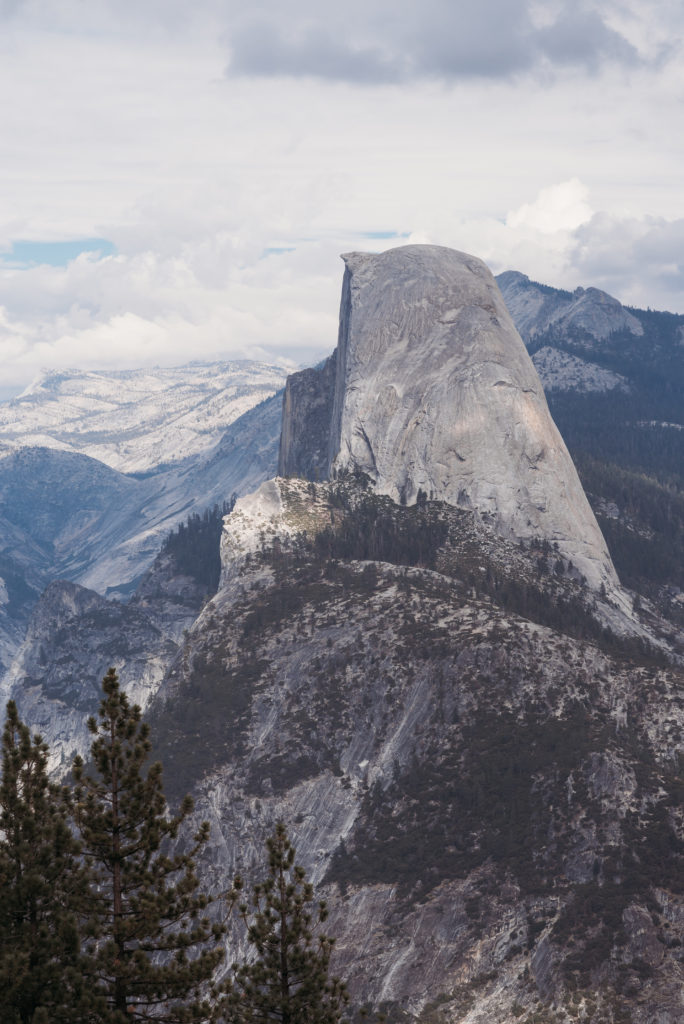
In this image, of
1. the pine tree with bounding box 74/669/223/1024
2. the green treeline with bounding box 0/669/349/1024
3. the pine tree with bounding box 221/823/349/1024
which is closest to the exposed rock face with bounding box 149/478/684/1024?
the pine tree with bounding box 221/823/349/1024

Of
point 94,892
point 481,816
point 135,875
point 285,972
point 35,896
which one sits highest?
point 35,896

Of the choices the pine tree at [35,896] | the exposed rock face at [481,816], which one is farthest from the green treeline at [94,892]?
the exposed rock face at [481,816]

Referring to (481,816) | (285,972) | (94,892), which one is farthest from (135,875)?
(481,816)

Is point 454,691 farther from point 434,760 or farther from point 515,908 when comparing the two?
point 515,908

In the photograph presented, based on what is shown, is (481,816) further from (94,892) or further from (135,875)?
(135,875)

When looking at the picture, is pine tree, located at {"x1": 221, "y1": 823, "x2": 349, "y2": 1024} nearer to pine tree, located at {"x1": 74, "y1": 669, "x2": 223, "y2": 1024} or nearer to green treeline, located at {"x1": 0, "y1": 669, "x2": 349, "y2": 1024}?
green treeline, located at {"x1": 0, "y1": 669, "x2": 349, "y2": 1024}

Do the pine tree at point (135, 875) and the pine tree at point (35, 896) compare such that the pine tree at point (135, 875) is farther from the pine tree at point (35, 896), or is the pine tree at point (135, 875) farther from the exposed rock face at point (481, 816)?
the exposed rock face at point (481, 816)

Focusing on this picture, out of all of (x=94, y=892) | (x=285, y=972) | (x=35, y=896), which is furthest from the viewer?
(x=285, y=972)
